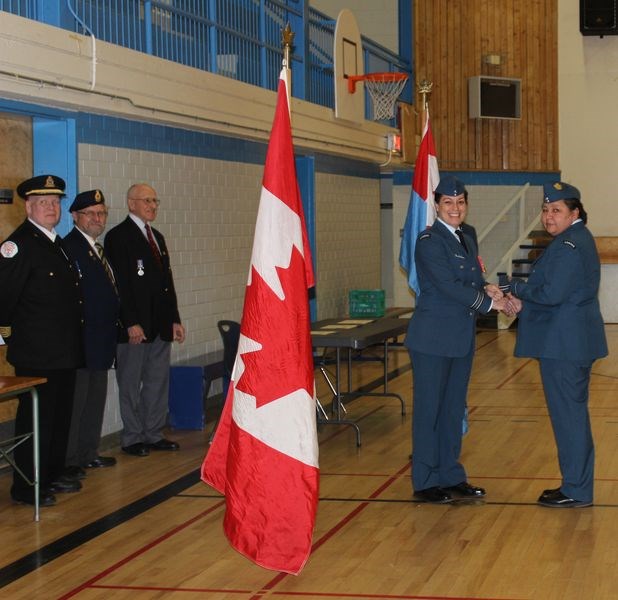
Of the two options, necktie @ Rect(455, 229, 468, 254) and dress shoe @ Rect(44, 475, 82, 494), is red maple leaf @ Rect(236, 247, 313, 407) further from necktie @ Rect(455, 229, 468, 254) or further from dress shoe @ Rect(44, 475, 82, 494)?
dress shoe @ Rect(44, 475, 82, 494)

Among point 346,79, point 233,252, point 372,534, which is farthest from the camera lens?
point 346,79

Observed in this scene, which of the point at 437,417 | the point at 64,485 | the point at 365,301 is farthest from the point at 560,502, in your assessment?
the point at 365,301

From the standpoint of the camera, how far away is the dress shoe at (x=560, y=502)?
581 centimetres

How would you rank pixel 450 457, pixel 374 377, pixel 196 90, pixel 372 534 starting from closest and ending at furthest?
1. pixel 372 534
2. pixel 450 457
3. pixel 196 90
4. pixel 374 377

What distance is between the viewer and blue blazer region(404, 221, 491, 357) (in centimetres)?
577

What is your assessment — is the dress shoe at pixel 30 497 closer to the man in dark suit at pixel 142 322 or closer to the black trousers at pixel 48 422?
the black trousers at pixel 48 422

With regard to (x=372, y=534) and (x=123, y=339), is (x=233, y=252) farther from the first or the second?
(x=372, y=534)

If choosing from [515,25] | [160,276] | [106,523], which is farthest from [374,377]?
[515,25]

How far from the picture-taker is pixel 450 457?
5.97 meters

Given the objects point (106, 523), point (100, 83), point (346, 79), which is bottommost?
point (106, 523)

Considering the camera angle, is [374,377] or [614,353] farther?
[614,353]

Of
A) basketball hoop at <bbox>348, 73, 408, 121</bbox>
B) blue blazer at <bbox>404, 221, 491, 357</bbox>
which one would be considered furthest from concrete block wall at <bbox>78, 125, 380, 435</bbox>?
blue blazer at <bbox>404, 221, 491, 357</bbox>

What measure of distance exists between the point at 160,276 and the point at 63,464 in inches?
65.5

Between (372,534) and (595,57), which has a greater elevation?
(595,57)
